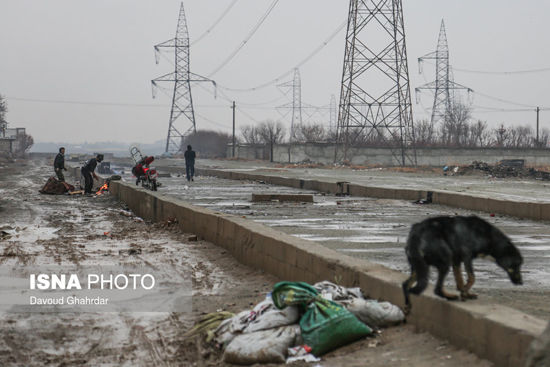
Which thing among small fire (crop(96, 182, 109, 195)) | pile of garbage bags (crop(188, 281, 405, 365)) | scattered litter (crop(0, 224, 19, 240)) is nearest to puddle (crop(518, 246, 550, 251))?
pile of garbage bags (crop(188, 281, 405, 365))

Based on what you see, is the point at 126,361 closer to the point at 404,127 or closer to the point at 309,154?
the point at 404,127

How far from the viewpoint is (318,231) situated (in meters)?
12.6

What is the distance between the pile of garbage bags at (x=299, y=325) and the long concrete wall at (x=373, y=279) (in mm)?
399

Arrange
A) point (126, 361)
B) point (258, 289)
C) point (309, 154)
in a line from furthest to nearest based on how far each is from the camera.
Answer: point (309, 154), point (258, 289), point (126, 361)

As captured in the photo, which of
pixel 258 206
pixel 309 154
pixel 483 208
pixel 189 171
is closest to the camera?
pixel 483 208

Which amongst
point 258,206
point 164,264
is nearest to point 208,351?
point 164,264

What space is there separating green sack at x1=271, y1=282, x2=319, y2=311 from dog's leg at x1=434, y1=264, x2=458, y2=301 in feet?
3.27

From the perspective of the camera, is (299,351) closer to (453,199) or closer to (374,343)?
(374,343)

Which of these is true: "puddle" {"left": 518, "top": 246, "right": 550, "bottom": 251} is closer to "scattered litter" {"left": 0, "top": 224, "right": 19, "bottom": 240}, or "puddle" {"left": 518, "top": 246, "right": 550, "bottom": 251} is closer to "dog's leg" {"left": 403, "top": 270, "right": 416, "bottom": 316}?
"dog's leg" {"left": 403, "top": 270, "right": 416, "bottom": 316}

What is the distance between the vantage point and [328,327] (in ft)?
18.2

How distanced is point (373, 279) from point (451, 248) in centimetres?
156

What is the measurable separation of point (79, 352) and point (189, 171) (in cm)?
2946

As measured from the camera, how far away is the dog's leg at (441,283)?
16.8 feet

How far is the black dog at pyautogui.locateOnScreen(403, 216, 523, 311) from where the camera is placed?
5094mm
